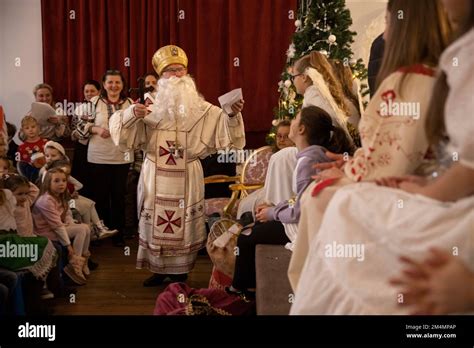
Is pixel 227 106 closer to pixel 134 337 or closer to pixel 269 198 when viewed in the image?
pixel 269 198

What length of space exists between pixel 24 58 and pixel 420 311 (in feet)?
4.01

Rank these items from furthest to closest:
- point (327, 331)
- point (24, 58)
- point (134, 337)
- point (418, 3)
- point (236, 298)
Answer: point (236, 298) → point (24, 58) → point (134, 337) → point (327, 331) → point (418, 3)

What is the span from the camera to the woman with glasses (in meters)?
2.13

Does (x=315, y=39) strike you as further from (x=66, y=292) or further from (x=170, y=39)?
(x=66, y=292)

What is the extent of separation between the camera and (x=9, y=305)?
Result: 161cm

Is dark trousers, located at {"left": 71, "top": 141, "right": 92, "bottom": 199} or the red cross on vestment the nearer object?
dark trousers, located at {"left": 71, "top": 141, "right": 92, "bottom": 199}

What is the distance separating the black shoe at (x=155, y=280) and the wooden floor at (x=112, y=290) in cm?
2

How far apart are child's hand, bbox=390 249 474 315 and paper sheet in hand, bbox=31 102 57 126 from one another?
1089 millimetres

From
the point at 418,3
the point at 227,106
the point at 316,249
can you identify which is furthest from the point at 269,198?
the point at 418,3

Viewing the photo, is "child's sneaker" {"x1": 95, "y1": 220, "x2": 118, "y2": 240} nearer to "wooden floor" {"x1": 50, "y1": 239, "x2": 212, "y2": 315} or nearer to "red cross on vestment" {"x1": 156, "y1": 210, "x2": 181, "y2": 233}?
"wooden floor" {"x1": 50, "y1": 239, "x2": 212, "y2": 315}

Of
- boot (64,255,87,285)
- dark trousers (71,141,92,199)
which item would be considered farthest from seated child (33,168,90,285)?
dark trousers (71,141,92,199)

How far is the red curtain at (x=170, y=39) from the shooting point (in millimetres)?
1884

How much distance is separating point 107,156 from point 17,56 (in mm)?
706

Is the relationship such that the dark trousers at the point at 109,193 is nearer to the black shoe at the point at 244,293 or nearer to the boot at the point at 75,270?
the boot at the point at 75,270
